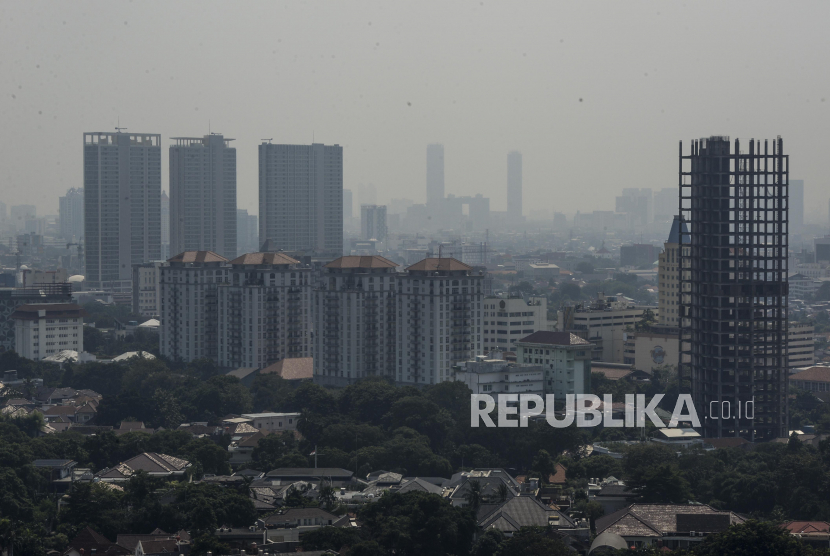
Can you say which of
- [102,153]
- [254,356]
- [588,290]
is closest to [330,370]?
[254,356]

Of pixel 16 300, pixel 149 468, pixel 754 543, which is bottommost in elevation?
pixel 149 468

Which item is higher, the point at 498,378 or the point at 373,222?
the point at 373,222

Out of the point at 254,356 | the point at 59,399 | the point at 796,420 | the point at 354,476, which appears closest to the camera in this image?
the point at 354,476

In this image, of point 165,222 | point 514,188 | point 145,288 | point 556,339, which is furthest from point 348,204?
point 556,339

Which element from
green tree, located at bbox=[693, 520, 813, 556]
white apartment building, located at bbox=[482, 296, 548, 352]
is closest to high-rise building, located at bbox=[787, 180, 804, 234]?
white apartment building, located at bbox=[482, 296, 548, 352]

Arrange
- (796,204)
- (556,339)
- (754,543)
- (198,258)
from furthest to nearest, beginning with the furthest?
1. (796,204)
2. (198,258)
3. (556,339)
4. (754,543)

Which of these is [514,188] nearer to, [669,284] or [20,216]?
[20,216]

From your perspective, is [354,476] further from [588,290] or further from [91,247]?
[588,290]
